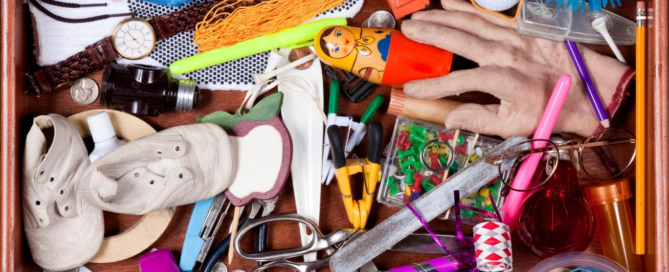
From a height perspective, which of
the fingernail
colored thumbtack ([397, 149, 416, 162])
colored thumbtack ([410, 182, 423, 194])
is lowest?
colored thumbtack ([410, 182, 423, 194])

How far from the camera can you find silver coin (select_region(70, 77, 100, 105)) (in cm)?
108

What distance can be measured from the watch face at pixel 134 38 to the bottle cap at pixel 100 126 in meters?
0.11

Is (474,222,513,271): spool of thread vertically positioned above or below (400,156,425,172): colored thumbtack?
below

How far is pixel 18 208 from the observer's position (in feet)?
3.24

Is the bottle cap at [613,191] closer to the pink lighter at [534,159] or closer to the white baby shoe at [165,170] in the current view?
the pink lighter at [534,159]

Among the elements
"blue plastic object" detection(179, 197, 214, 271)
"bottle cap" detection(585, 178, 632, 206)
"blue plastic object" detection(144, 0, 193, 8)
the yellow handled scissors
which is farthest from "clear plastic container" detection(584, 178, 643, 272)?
"blue plastic object" detection(144, 0, 193, 8)

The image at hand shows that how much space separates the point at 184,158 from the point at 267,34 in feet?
0.80

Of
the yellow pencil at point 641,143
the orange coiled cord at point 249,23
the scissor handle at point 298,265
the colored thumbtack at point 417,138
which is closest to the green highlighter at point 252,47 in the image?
the orange coiled cord at point 249,23

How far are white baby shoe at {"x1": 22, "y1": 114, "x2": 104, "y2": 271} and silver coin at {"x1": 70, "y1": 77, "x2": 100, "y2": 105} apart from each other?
60 mm

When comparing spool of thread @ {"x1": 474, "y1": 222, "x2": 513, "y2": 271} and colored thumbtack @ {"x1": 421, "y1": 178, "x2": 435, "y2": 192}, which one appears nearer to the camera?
spool of thread @ {"x1": 474, "y1": 222, "x2": 513, "y2": 271}

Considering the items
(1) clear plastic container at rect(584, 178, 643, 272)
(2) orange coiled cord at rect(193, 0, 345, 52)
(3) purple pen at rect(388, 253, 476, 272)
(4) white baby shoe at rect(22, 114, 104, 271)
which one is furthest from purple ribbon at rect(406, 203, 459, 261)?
(4) white baby shoe at rect(22, 114, 104, 271)

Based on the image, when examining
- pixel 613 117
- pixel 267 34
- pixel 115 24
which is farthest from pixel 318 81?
pixel 613 117

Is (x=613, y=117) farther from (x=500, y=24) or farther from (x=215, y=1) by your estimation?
(x=215, y=1)

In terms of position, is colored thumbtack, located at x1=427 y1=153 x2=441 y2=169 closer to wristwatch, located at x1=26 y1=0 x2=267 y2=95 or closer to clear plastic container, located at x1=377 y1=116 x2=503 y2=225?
clear plastic container, located at x1=377 y1=116 x2=503 y2=225
